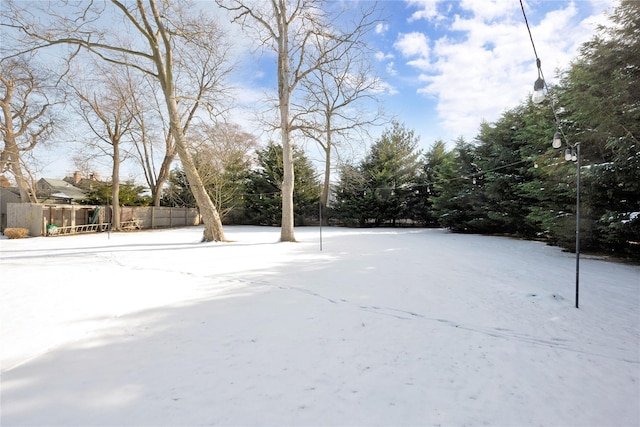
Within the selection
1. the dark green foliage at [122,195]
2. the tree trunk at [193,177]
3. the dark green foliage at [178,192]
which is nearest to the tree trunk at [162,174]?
the dark green foliage at [122,195]

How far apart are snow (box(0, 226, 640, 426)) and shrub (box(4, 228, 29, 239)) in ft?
29.6

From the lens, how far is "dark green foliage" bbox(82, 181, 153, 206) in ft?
54.4

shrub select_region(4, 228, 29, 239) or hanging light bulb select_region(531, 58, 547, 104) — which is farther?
shrub select_region(4, 228, 29, 239)

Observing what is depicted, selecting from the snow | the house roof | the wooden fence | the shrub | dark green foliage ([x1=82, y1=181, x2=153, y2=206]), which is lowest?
the snow

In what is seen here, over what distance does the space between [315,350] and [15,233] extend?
14.3 metres

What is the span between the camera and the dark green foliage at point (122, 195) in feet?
54.4

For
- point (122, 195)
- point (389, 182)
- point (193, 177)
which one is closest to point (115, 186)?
point (122, 195)

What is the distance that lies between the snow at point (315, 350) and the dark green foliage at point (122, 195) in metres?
14.1

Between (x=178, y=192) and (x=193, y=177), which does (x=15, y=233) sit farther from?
(x=178, y=192)

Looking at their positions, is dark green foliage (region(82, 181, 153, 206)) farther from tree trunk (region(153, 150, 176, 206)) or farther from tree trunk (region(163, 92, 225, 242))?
tree trunk (region(163, 92, 225, 242))

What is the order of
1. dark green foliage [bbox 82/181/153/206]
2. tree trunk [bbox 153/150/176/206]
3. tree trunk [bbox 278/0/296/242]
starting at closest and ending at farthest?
1. tree trunk [bbox 278/0/296/242]
2. dark green foliage [bbox 82/181/153/206]
3. tree trunk [bbox 153/150/176/206]

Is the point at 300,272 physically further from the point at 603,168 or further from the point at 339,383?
the point at 603,168

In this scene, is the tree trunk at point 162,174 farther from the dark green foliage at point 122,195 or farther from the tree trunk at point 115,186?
the tree trunk at point 115,186

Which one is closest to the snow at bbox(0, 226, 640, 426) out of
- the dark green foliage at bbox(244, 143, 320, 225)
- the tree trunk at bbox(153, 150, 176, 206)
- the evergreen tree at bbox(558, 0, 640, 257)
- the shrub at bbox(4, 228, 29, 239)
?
the evergreen tree at bbox(558, 0, 640, 257)
